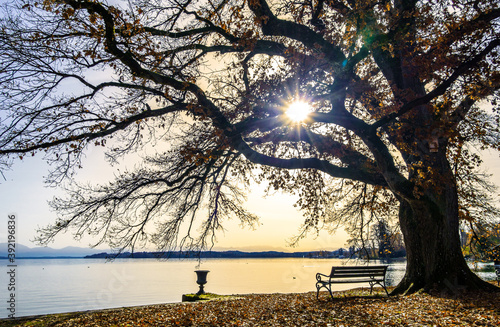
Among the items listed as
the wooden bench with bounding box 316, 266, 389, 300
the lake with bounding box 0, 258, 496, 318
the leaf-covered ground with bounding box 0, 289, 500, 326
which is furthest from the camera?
the lake with bounding box 0, 258, 496, 318

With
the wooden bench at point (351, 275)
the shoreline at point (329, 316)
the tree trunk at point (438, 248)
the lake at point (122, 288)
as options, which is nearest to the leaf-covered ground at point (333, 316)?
the shoreline at point (329, 316)

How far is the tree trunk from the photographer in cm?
1024

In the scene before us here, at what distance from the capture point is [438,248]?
10656mm

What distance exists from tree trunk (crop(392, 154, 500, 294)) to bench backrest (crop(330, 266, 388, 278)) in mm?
924

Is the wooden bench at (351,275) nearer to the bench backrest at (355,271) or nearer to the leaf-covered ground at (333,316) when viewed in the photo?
the bench backrest at (355,271)

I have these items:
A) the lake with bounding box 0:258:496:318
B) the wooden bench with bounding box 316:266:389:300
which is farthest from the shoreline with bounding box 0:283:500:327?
the lake with bounding box 0:258:496:318

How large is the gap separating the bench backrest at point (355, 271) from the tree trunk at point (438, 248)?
0.92 metres

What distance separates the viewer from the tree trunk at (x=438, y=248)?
1024 centimetres

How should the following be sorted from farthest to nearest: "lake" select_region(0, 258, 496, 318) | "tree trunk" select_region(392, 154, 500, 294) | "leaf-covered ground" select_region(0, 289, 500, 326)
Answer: "lake" select_region(0, 258, 496, 318) < "tree trunk" select_region(392, 154, 500, 294) < "leaf-covered ground" select_region(0, 289, 500, 326)

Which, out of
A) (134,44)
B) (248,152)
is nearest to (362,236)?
(248,152)

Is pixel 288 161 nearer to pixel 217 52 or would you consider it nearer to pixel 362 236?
pixel 217 52

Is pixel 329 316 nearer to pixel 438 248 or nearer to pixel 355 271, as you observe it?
pixel 355 271

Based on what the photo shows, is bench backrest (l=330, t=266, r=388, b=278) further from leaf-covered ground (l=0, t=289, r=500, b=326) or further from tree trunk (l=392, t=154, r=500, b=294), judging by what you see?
leaf-covered ground (l=0, t=289, r=500, b=326)

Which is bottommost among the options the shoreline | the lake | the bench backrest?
the lake
